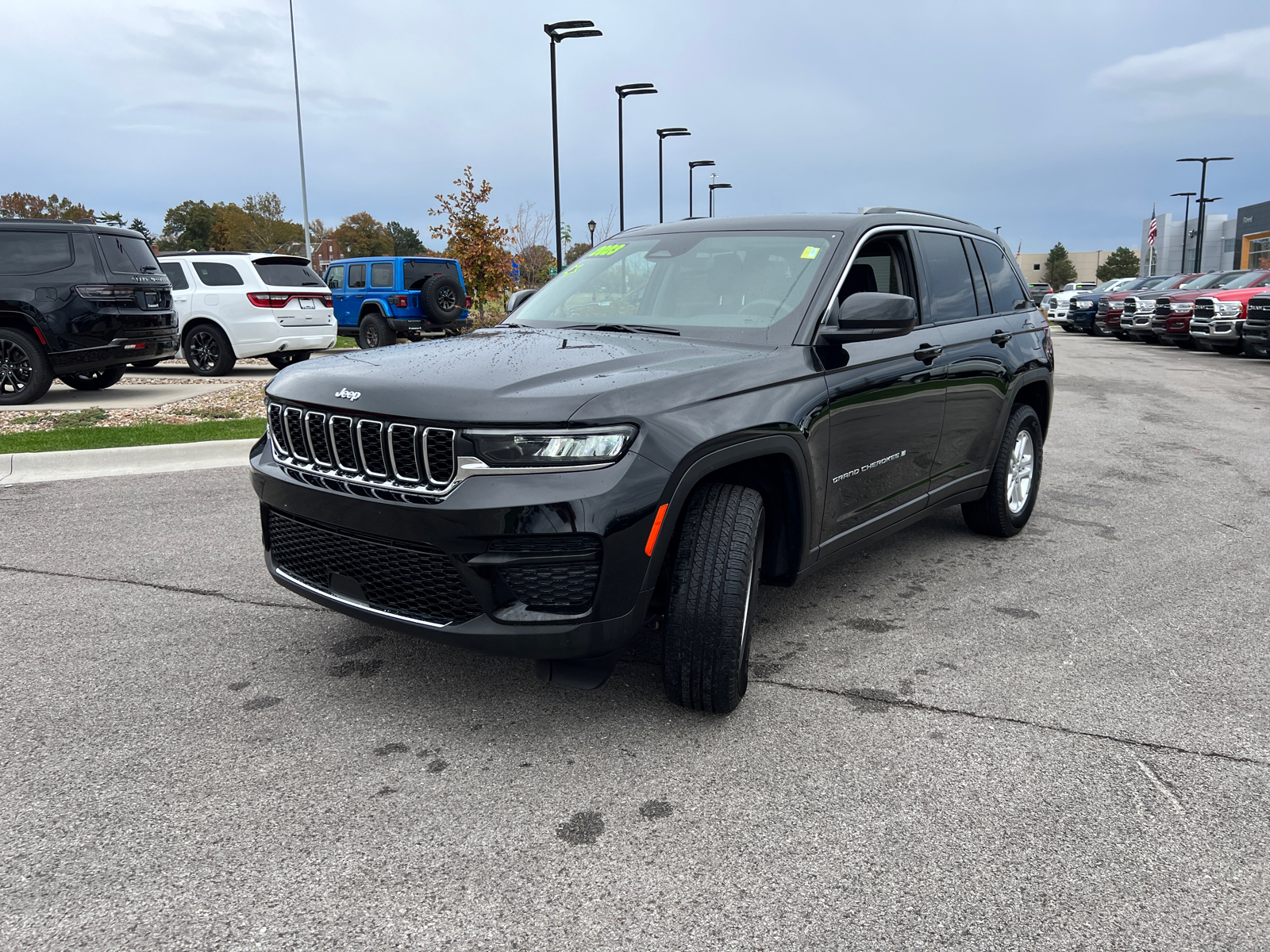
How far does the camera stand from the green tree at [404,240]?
4668 inches

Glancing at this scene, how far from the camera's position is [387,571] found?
304 centimetres

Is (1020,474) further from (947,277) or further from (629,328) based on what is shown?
(629,328)

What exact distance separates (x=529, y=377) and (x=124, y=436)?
6816mm

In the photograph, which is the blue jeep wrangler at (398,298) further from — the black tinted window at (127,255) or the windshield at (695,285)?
the windshield at (695,285)

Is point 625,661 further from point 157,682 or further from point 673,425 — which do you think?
point 157,682

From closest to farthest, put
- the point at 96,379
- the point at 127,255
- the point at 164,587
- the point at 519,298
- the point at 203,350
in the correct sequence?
the point at 164,587 < the point at 519,298 < the point at 127,255 < the point at 96,379 < the point at 203,350

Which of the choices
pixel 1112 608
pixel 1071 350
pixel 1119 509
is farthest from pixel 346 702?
pixel 1071 350

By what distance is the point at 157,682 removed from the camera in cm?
366

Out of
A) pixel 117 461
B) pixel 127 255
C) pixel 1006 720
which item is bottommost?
pixel 1006 720

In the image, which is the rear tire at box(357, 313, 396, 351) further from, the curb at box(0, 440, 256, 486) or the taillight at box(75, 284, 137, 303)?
the curb at box(0, 440, 256, 486)

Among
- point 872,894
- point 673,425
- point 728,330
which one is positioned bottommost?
point 872,894

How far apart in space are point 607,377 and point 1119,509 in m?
4.88

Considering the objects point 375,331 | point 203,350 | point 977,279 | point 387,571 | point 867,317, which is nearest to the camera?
point 387,571

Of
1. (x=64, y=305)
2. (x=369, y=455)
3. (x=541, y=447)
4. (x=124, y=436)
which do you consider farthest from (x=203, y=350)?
(x=541, y=447)
